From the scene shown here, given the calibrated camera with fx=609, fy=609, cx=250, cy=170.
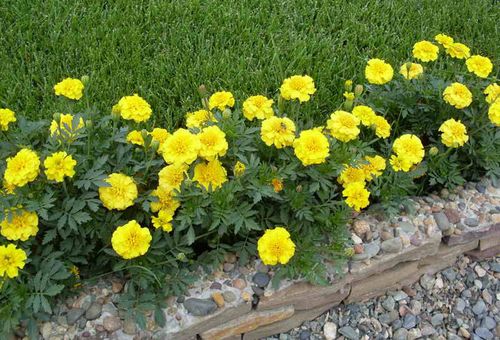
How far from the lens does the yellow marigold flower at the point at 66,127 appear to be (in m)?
2.01

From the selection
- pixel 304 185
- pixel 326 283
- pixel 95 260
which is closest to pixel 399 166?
pixel 304 185

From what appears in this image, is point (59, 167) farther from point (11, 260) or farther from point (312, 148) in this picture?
point (312, 148)

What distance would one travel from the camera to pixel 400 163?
2.28 metres

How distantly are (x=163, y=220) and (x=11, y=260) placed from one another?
0.49 metres

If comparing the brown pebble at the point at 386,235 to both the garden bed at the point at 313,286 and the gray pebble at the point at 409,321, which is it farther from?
the gray pebble at the point at 409,321

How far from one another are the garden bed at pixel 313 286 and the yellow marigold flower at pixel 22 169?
1.48 ft

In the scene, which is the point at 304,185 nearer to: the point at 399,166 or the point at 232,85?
the point at 399,166

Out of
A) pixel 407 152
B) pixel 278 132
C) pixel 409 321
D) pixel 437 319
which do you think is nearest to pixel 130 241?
pixel 278 132

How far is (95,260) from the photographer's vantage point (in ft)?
7.03

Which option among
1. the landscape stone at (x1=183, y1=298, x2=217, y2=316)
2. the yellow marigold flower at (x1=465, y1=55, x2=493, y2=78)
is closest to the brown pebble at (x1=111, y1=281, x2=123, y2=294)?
the landscape stone at (x1=183, y1=298, x2=217, y2=316)

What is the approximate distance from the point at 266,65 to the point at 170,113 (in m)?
0.63

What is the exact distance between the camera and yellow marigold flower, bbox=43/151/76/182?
1.85m

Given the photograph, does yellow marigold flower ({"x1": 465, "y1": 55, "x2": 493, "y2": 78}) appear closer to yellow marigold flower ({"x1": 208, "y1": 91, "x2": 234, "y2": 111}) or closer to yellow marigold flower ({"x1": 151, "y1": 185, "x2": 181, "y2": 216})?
yellow marigold flower ({"x1": 208, "y1": 91, "x2": 234, "y2": 111})

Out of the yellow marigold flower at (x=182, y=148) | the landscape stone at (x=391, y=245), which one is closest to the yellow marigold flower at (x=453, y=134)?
the landscape stone at (x=391, y=245)
